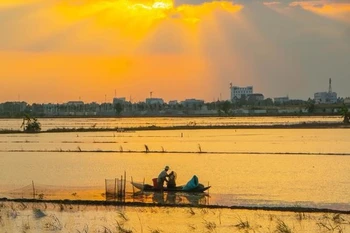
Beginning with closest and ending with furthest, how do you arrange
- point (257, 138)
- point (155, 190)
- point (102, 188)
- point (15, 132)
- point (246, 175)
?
1. point (155, 190)
2. point (102, 188)
3. point (246, 175)
4. point (257, 138)
5. point (15, 132)

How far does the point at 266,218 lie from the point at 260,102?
16073cm

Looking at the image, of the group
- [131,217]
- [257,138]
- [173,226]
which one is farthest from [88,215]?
[257,138]

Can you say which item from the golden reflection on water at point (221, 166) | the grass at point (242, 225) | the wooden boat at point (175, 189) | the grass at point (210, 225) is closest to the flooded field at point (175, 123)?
the golden reflection on water at point (221, 166)

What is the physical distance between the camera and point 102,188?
2167cm

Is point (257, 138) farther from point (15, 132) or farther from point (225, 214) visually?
point (225, 214)

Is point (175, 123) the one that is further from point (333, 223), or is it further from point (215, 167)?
point (333, 223)

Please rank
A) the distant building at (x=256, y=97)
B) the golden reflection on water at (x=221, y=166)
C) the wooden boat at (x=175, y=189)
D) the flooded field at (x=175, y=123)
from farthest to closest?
the distant building at (x=256, y=97)
the flooded field at (x=175, y=123)
the golden reflection on water at (x=221, y=166)
the wooden boat at (x=175, y=189)

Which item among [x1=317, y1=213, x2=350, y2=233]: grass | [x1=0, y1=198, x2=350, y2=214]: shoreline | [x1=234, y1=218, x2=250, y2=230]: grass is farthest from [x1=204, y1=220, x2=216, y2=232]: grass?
[x1=317, y1=213, x2=350, y2=233]: grass

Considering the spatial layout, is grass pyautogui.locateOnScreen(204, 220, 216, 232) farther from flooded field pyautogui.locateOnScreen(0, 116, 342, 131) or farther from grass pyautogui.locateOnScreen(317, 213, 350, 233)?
flooded field pyautogui.locateOnScreen(0, 116, 342, 131)

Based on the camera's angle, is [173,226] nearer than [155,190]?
Yes

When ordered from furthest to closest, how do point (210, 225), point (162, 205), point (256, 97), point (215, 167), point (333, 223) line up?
1. point (256, 97)
2. point (215, 167)
3. point (162, 205)
4. point (210, 225)
5. point (333, 223)

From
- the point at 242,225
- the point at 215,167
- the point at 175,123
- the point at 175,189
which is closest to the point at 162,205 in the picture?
the point at 175,189

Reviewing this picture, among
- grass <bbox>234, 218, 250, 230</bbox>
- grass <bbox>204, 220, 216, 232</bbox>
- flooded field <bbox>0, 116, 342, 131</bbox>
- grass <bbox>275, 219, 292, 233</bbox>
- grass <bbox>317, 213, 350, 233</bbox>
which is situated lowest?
grass <bbox>204, 220, 216, 232</bbox>

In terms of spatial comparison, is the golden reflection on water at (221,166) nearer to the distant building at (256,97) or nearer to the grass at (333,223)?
the grass at (333,223)
